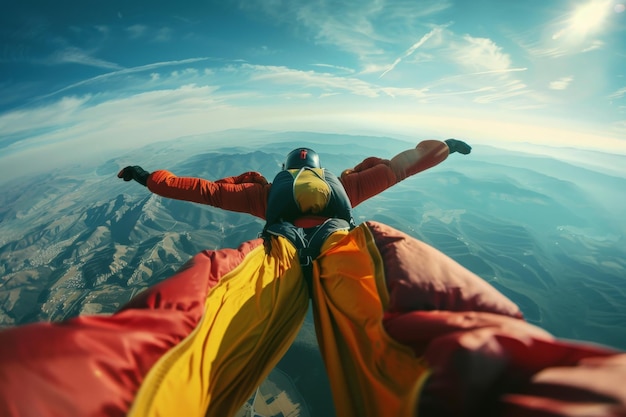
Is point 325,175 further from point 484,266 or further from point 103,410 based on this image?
point 484,266

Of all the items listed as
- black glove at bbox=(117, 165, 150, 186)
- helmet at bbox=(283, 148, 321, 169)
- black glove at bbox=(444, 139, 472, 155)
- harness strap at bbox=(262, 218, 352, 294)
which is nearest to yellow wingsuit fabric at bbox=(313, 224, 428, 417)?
harness strap at bbox=(262, 218, 352, 294)

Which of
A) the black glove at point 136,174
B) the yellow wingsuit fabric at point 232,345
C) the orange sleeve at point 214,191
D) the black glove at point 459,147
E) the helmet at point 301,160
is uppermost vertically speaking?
the black glove at point 459,147

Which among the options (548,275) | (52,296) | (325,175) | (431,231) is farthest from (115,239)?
(548,275)

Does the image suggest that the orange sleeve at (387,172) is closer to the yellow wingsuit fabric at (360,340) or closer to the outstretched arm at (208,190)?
the outstretched arm at (208,190)

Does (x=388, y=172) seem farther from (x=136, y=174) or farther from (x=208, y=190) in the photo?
(x=136, y=174)

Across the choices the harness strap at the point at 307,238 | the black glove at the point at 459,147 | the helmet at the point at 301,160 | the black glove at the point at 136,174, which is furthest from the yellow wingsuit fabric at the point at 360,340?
the black glove at the point at 459,147

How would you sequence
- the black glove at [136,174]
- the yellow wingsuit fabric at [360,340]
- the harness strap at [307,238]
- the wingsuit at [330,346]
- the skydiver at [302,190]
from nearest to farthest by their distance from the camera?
the wingsuit at [330,346] < the yellow wingsuit fabric at [360,340] < the harness strap at [307,238] < the skydiver at [302,190] < the black glove at [136,174]

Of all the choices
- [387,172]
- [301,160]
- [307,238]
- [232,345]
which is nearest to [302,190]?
[307,238]
